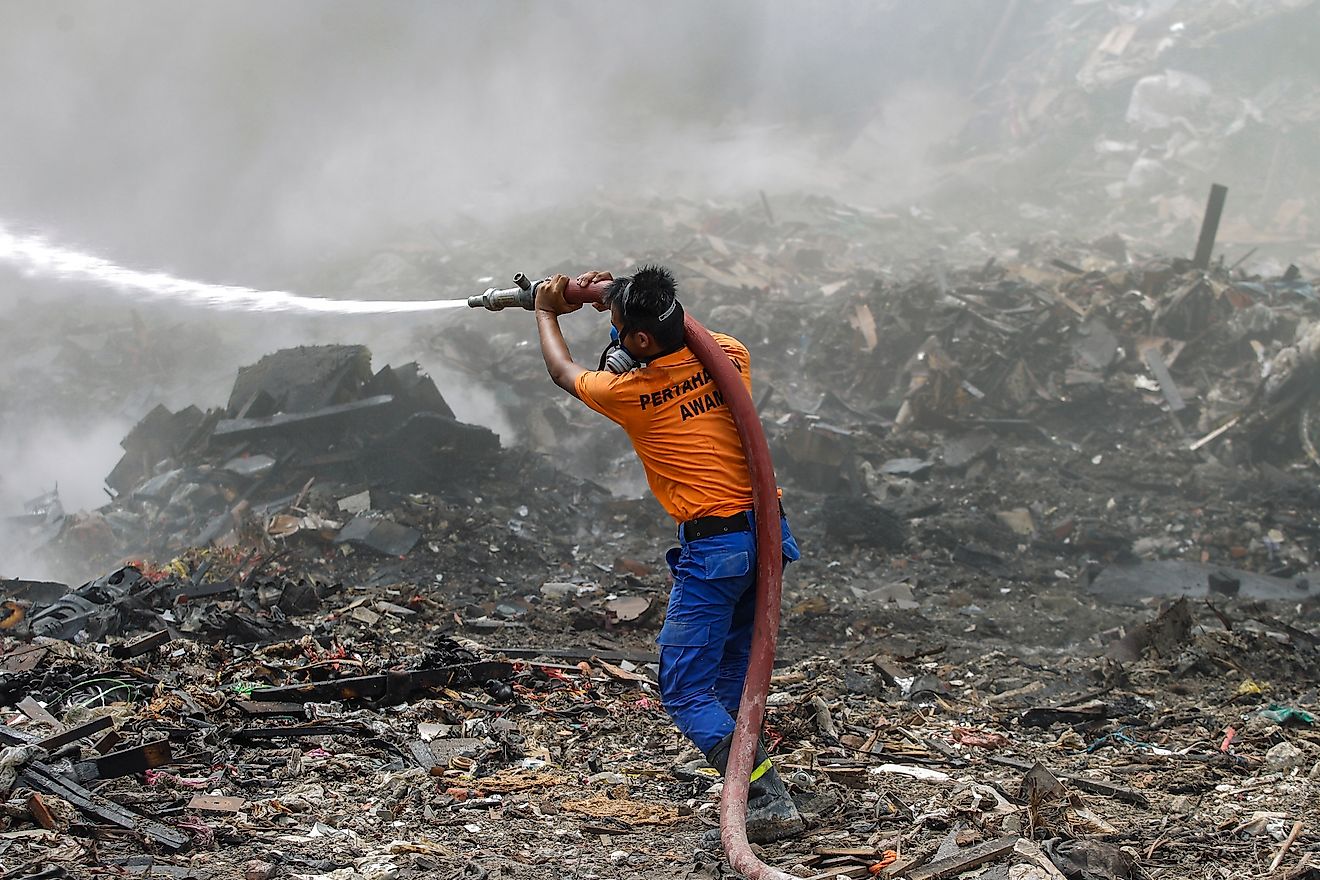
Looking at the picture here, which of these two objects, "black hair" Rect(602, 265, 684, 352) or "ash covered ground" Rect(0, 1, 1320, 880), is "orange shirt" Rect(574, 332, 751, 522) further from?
"ash covered ground" Rect(0, 1, 1320, 880)

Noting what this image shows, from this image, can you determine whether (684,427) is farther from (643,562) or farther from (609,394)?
(643,562)

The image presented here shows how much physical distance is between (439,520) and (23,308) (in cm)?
1189

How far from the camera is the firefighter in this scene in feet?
10.7

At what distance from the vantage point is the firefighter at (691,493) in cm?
327

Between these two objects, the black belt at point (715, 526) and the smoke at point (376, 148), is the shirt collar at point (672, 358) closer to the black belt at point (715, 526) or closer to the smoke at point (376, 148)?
the black belt at point (715, 526)

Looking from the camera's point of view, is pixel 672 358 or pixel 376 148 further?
pixel 376 148

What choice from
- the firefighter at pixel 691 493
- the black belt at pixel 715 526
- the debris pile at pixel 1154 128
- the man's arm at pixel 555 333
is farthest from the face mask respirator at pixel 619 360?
the debris pile at pixel 1154 128

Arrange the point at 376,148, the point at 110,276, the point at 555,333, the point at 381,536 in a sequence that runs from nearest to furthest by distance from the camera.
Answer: the point at 555,333
the point at 381,536
the point at 110,276
the point at 376,148

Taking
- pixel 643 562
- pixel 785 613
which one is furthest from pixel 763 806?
pixel 643 562

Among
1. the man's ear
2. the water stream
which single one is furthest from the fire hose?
the water stream

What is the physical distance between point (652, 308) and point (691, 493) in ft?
2.11

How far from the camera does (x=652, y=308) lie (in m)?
3.24

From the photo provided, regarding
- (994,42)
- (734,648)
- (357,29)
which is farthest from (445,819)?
(994,42)

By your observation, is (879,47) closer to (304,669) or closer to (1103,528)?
(1103,528)
